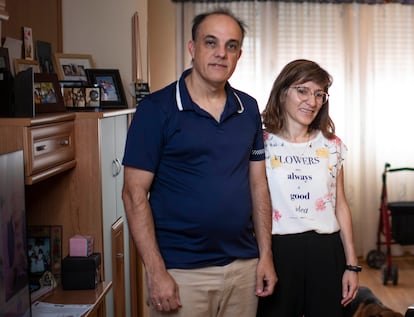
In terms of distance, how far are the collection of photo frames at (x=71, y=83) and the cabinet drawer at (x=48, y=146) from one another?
12 centimetres

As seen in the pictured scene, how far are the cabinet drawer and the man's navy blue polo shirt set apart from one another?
0.37 m

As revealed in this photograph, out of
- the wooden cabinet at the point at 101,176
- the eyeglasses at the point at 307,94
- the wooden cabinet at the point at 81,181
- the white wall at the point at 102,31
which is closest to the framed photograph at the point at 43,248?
the wooden cabinet at the point at 81,181

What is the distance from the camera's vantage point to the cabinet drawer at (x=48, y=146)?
194 centimetres

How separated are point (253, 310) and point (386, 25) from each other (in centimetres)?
408

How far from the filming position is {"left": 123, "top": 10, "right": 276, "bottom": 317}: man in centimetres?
175

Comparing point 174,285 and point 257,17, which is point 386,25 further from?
point 174,285

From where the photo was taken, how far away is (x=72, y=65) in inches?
125

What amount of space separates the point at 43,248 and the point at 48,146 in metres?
0.59

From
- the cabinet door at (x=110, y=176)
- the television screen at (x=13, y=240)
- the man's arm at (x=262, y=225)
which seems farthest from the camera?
the cabinet door at (x=110, y=176)

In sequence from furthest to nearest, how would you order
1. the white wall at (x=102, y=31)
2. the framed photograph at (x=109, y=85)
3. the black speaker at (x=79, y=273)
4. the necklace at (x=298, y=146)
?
the white wall at (x=102, y=31) < the framed photograph at (x=109, y=85) < the black speaker at (x=79, y=273) < the necklace at (x=298, y=146)

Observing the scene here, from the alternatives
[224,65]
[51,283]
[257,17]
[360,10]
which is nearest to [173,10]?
[257,17]

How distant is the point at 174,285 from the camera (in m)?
1.77

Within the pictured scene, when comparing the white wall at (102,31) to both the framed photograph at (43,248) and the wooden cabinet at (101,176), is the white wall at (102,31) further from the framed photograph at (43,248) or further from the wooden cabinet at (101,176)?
the framed photograph at (43,248)

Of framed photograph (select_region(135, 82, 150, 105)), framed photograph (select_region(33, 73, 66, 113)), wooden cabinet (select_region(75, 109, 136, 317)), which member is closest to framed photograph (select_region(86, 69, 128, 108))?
framed photograph (select_region(135, 82, 150, 105))
